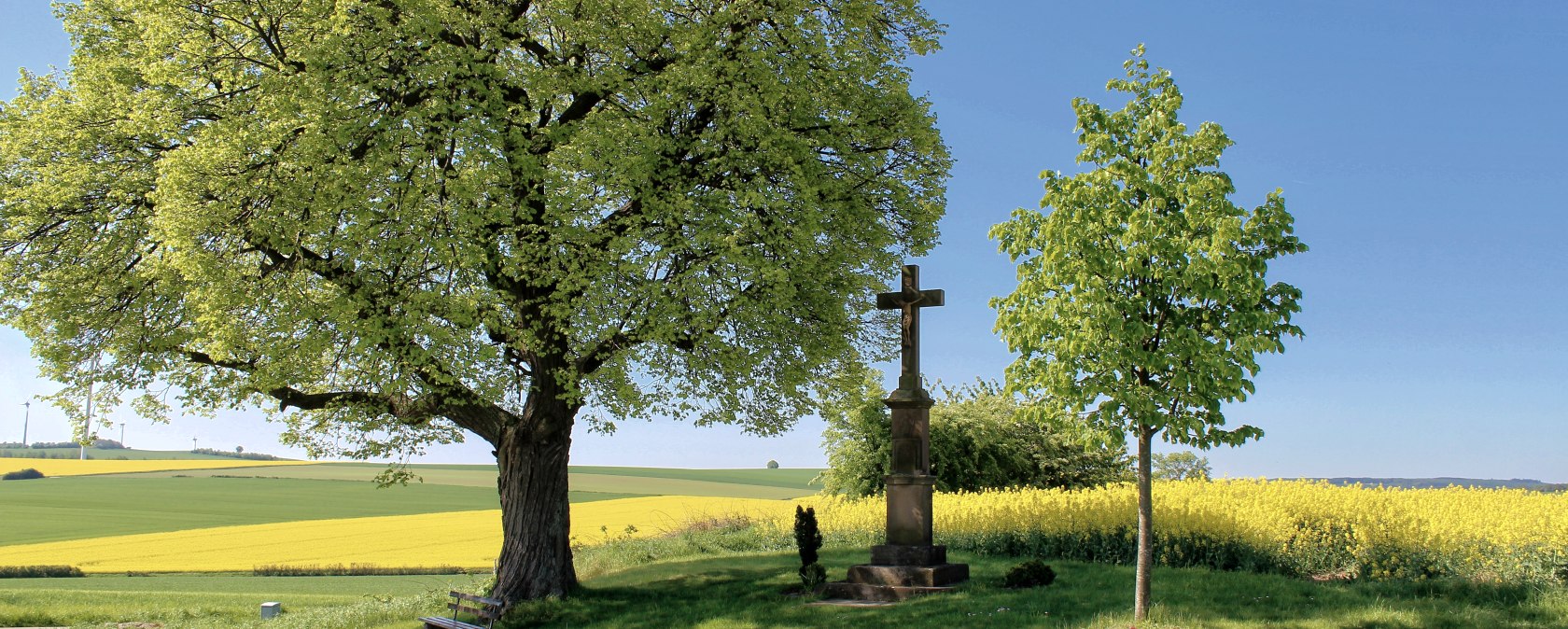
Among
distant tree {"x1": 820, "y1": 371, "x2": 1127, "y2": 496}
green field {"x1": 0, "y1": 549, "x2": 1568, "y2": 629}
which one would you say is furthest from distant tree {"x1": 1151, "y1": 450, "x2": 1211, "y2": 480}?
green field {"x1": 0, "y1": 549, "x2": 1568, "y2": 629}

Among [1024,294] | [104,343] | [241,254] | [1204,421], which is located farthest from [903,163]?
[104,343]

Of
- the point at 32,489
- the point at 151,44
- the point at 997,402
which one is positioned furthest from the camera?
Answer: the point at 32,489

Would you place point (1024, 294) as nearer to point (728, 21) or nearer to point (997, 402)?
point (728, 21)

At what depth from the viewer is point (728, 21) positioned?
1619 centimetres

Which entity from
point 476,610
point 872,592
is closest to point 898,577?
point 872,592

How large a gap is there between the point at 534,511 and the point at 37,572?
65.7 feet

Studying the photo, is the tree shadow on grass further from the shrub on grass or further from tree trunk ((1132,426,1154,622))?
the shrub on grass

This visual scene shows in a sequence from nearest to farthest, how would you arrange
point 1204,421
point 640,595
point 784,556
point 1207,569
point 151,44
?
point 1204,421
point 1207,569
point 151,44
point 640,595
point 784,556

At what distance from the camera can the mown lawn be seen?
39.7 meters

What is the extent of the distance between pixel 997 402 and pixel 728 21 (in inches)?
662

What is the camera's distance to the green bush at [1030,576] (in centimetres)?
1434

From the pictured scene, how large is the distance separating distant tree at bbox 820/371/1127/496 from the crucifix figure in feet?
A: 28.6

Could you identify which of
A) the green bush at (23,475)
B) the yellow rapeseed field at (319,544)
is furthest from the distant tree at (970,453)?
the green bush at (23,475)

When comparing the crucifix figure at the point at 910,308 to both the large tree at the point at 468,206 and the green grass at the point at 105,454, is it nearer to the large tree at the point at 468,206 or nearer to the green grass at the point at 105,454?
the large tree at the point at 468,206
